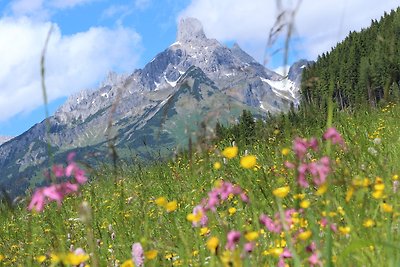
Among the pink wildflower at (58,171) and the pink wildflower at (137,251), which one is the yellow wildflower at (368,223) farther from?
the pink wildflower at (58,171)

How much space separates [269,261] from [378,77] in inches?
3405

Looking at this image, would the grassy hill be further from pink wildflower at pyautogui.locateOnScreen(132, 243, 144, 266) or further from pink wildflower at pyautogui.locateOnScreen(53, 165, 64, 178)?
pink wildflower at pyautogui.locateOnScreen(53, 165, 64, 178)

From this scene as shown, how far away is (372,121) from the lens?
8859 mm

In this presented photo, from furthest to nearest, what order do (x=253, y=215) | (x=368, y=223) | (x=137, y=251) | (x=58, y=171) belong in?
(x=253, y=215), (x=137, y=251), (x=368, y=223), (x=58, y=171)

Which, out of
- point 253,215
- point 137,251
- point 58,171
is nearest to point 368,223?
point 137,251

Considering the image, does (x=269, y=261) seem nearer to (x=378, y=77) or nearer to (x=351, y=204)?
(x=351, y=204)

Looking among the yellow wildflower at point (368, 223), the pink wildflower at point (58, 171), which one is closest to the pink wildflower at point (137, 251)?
the pink wildflower at point (58, 171)

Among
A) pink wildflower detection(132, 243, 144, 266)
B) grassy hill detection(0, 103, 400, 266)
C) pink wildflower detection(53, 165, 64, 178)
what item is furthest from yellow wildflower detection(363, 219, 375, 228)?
pink wildflower detection(53, 165, 64, 178)

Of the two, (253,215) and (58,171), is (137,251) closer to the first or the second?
(58,171)

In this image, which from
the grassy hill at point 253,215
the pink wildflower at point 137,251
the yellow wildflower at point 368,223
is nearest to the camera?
the grassy hill at point 253,215

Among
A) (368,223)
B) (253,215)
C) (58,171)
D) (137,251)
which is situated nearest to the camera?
(58,171)

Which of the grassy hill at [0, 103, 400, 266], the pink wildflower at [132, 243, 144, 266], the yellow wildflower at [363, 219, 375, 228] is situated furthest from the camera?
the pink wildflower at [132, 243, 144, 266]

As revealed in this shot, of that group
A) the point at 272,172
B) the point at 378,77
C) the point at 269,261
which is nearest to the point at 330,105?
the point at 269,261

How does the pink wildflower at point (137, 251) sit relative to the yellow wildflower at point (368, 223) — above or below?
above
